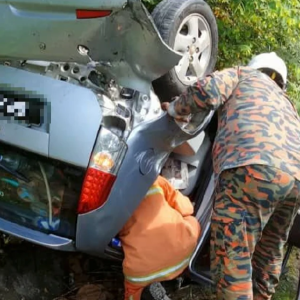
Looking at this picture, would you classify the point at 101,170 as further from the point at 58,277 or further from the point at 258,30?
the point at 258,30

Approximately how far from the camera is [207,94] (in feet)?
9.27

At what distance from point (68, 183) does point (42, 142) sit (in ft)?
0.86

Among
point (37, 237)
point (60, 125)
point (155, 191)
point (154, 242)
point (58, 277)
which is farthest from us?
point (58, 277)

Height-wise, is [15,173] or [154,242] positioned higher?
[15,173]

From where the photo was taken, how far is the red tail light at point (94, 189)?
8.82 ft

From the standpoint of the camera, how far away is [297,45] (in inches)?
251

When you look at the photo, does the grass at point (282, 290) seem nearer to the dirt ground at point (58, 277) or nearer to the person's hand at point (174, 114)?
the dirt ground at point (58, 277)

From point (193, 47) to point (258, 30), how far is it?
2.03 m

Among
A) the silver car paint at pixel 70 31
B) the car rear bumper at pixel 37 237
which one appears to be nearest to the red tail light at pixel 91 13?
the silver car paint at pixel 70 31

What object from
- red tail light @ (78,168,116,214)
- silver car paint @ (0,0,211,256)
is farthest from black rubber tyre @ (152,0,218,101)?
red tail light @ (78,168,116,214)

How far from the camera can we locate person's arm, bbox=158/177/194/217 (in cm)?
323

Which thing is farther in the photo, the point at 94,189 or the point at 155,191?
the point at 155,191

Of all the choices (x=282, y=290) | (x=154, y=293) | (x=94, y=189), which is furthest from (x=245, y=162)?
(x=282, y=290)

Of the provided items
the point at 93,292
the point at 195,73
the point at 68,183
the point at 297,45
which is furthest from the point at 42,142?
the point at 297,45
